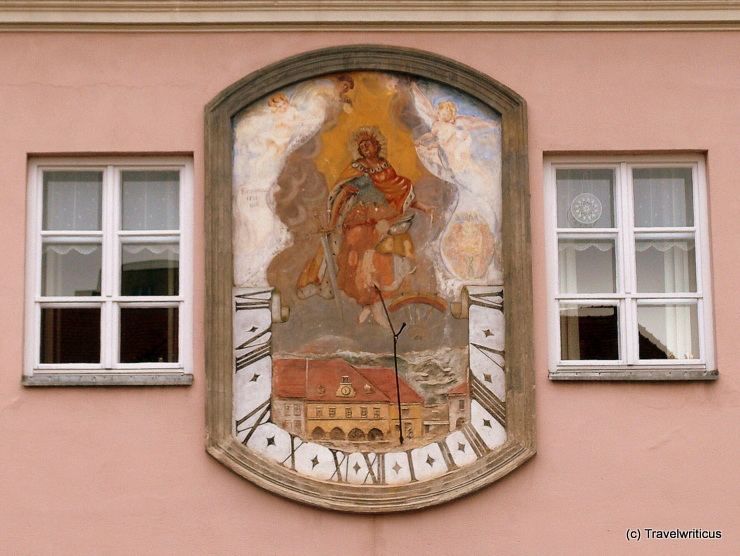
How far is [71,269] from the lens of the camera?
25.3 ft

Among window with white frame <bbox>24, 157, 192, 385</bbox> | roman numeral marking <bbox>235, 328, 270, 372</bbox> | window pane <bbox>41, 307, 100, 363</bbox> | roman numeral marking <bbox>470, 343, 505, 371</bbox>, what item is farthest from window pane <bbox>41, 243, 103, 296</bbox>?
roman numeral marking <bbox>470, 343, 505, 371</bbox>

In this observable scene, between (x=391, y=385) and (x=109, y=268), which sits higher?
(x=109, y=268)

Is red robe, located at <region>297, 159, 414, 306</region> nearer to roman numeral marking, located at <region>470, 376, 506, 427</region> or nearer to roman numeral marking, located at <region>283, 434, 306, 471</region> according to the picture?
roman numeral marking, located at <region>470, 376, 506, 427</region>

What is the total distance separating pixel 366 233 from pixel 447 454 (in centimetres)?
171

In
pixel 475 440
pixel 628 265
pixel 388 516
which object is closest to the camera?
pixel 388 516

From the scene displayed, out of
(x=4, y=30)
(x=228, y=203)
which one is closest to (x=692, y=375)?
(x=228, y=203)

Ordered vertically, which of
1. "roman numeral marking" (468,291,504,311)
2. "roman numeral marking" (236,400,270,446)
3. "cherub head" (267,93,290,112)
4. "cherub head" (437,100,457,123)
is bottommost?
"roman numeral marking" (236,400,270,446)

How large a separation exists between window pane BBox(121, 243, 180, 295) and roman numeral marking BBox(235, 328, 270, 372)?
67cm

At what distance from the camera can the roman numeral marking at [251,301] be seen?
7.58 metres

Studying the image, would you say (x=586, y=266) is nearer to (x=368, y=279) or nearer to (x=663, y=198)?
(x=663, y=198)

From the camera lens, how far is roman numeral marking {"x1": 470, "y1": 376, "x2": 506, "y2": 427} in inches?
295

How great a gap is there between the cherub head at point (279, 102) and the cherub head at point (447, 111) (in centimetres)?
113

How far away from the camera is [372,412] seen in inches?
295

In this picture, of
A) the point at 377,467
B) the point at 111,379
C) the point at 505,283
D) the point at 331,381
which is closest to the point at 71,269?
the point at 111,379
